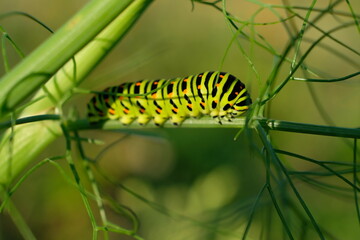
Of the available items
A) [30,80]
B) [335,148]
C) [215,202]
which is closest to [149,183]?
[215,202]

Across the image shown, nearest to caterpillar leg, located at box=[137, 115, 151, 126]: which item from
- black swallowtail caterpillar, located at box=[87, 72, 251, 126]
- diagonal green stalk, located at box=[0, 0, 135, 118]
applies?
black swallowtail caterpillar, located at box=[87, 72, 251, 126]

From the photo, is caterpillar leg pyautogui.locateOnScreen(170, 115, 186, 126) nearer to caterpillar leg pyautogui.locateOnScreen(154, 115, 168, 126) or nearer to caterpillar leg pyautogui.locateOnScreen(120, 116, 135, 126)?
caterpillar leg pyautogui.locateOnScreen(154, 115, 168, 126)

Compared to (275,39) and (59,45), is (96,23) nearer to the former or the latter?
(59,45)

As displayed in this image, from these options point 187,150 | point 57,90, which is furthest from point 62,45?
point 187,150

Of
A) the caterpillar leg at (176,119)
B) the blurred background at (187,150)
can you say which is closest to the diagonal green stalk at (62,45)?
Result: the caterpillar leg at (176,119)

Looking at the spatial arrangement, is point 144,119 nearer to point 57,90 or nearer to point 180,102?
point 180,102
